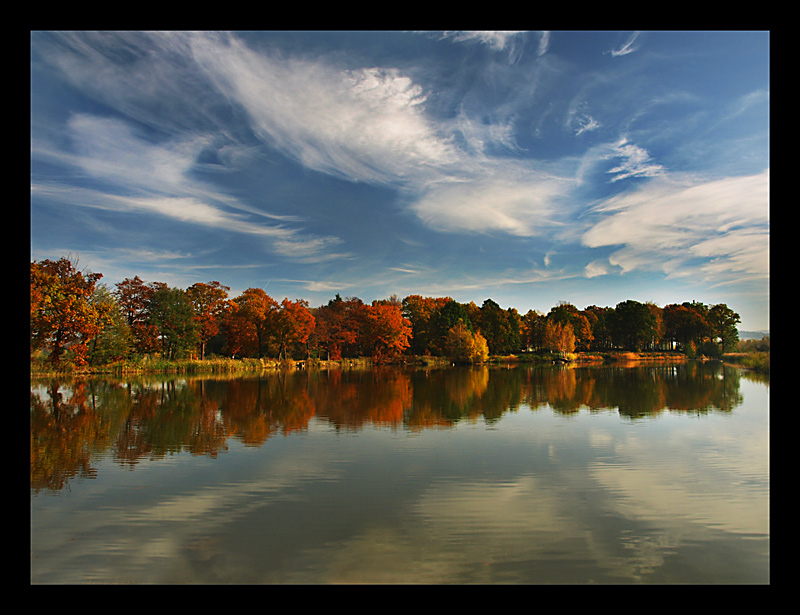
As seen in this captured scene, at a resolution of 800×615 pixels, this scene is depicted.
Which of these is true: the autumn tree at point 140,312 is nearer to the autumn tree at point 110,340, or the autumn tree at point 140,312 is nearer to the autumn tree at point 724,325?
the autumn tree at point 110,340

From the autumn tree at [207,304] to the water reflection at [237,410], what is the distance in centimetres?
1369

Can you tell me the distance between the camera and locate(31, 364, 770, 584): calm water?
Answer: 3.77 m

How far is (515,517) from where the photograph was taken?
15.5 feet

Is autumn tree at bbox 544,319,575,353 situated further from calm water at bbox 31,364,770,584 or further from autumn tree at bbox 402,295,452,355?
calm water at bbox 31,364,770,584

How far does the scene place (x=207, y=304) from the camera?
33.5 metres

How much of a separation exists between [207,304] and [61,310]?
1321 centimetres

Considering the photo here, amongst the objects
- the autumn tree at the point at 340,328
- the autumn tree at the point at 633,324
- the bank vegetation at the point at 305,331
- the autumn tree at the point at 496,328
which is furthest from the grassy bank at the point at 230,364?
the autumn tree at the point at 633,324

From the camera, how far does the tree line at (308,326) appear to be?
2153 cm

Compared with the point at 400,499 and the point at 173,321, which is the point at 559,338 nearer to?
the point at 173,321

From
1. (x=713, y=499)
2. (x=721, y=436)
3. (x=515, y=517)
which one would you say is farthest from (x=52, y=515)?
(x=721, y=436)

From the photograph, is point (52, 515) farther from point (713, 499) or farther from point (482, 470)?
point (713, 499)

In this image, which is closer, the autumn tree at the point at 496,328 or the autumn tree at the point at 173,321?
the autumn tree at the point at 173,321

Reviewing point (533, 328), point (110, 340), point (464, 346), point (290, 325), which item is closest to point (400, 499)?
point (110, 340)
